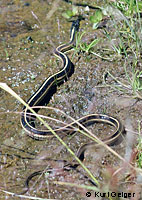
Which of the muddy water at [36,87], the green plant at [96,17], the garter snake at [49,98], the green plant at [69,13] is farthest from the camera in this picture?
the green plant at [69,13]

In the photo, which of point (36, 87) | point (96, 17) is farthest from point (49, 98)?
point (96, 17)

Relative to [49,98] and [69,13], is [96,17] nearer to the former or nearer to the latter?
[69,13]

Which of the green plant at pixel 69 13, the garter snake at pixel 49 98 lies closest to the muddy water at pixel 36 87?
the garter snake at pixel 49 98

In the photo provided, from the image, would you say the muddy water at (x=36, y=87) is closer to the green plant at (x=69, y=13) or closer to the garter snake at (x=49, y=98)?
the garter snake at (x=49, y=98)

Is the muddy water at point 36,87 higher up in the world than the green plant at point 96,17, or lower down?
lower down

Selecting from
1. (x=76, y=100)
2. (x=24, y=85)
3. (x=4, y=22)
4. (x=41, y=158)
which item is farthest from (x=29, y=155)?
(x=4, y=22)

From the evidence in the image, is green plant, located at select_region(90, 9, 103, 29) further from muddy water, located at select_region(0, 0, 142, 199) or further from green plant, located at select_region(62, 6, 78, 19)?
green plant, located at select_region(62, 6, 78, 19)

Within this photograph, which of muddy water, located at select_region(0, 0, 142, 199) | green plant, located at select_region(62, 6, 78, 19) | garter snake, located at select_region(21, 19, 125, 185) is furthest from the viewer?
green plant, located at select_region(62, 6, 78, 19)

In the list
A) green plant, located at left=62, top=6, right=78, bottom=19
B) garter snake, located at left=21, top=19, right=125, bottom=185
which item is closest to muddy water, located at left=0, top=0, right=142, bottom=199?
garter snake, located at left=21, top=19, right=125, bottom=185

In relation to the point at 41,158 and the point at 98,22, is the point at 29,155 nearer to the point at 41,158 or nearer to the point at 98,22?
the point at 41,158
